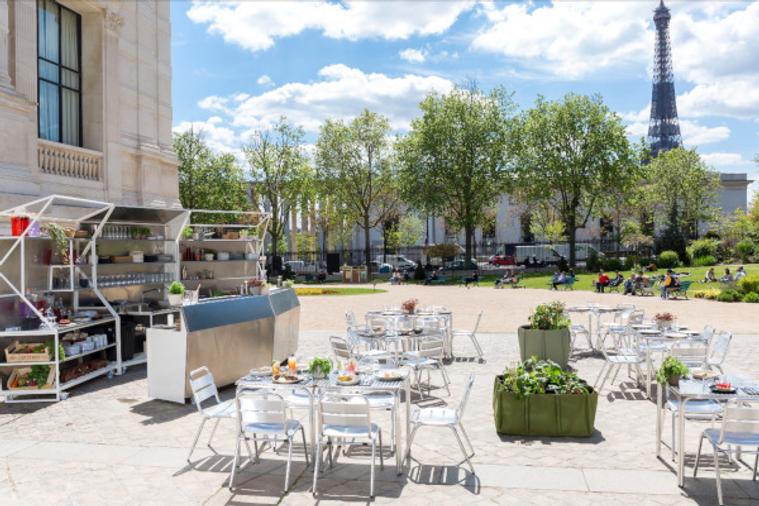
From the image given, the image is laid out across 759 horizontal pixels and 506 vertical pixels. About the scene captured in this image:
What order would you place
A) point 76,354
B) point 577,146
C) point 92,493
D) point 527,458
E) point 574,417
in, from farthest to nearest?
point 577,146 < point 76,354 < point 574,417 < point 527,458 < point 92,493

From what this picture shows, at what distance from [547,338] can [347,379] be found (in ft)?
20.2

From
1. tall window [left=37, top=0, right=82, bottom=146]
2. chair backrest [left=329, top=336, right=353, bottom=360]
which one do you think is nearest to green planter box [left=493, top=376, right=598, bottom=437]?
chair backrest [left=329, top=336, right=353, bottom=360]

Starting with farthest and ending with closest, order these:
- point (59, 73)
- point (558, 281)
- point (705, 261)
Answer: point (705, 261) → point (558, 281) → point (59, 73)

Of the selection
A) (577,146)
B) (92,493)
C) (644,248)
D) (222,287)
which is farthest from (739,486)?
(644,248)

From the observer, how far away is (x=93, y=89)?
1698 cm

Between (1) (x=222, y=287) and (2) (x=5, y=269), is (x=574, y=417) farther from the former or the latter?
(1) (x=222, y=287)

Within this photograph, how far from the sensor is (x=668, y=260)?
152 ft

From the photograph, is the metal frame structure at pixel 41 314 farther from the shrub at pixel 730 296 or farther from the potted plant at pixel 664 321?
the shrub at pixel 730 296

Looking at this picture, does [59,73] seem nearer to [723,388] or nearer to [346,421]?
[346,421]

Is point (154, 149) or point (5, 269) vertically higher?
point (154, 149)

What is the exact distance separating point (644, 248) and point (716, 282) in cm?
2511

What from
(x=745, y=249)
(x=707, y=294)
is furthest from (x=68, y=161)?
(x=745, y=249)

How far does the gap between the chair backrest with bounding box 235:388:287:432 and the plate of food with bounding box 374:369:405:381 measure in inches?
51.0

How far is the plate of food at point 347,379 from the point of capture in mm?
7281
